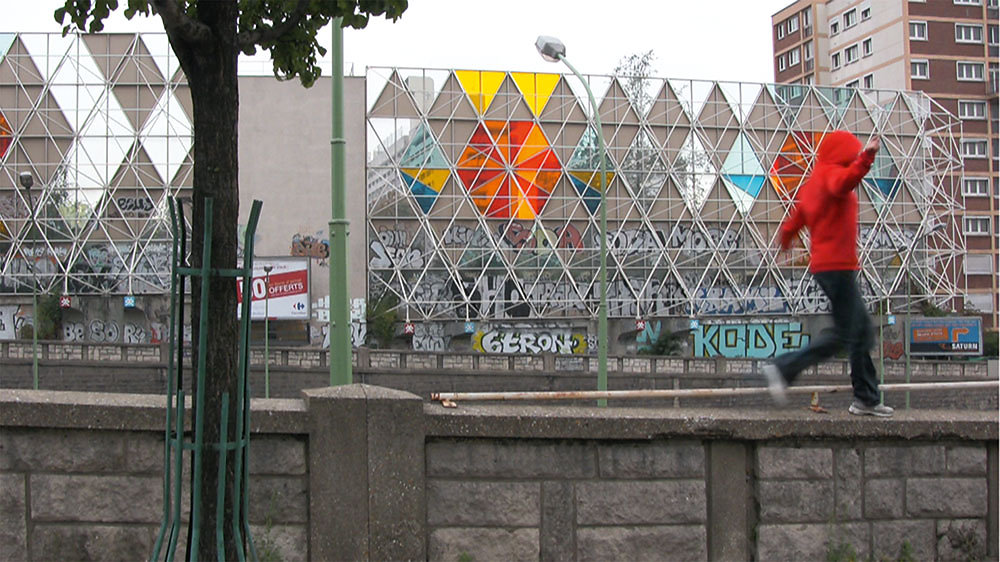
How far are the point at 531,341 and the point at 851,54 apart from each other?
123 ft

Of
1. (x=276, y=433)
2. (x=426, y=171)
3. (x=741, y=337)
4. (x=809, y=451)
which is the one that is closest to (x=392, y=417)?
(x=276, y=433)

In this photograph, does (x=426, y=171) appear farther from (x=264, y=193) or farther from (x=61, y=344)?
(x=61, y=344)

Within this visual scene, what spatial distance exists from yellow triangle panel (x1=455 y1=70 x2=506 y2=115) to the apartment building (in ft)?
97.5

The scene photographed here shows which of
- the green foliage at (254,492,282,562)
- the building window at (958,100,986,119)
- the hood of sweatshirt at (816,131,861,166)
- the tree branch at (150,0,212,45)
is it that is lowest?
the green foliage at (254,492,282,562)

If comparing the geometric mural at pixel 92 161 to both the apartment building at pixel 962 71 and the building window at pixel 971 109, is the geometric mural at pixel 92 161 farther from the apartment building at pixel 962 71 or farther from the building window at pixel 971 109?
the building window at pixel 971 109

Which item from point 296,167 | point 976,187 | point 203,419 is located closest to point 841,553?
point 203,419

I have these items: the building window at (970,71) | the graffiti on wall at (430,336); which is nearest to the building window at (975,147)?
the building window at (970,71)

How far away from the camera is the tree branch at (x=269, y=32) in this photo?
13.9 ft

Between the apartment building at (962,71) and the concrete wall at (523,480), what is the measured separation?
63.9m

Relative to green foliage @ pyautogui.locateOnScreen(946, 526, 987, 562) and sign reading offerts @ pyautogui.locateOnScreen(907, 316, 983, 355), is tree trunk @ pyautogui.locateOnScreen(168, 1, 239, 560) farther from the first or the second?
sign reading offerts @ pyautogui.locateOnScreen(907, 316, 983, 355)

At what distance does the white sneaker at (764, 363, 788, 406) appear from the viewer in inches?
204

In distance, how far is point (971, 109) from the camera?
67.8 meters

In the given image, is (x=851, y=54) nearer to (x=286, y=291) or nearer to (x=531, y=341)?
(x=531, y=341)

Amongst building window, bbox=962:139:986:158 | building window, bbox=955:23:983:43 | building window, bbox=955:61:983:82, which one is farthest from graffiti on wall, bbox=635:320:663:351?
building window, bbox=955:23:983:43
